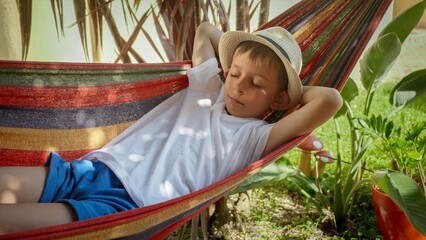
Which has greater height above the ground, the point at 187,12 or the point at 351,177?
the point at 187,12

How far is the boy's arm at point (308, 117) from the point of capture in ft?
6.08

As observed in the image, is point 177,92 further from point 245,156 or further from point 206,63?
point 245,156

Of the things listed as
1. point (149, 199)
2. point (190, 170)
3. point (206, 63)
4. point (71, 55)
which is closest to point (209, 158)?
point (190, 170)

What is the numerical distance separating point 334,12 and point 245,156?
83 cm

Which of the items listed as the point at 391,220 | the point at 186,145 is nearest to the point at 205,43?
the point at 186,145

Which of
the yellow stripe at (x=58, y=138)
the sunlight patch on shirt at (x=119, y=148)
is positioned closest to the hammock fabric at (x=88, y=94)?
the yellow stripe at (x=58, y=138)

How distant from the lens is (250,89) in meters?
1.98

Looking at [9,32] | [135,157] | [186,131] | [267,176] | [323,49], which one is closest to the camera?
[135,157]

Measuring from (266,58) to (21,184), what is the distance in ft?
2.91

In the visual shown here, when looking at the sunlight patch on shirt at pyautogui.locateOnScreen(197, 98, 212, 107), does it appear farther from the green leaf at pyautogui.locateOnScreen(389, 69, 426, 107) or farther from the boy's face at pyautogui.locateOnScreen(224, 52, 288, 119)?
the green leaf at pyautogui.locateOnScreen(389, 69, 426, 107)

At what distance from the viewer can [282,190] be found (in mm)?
3420

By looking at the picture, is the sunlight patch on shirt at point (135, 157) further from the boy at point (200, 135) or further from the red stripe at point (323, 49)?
the red stripe at point (323, 49)

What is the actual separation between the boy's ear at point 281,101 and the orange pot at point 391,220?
88 cm

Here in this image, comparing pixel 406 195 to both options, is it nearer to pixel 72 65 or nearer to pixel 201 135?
pixel 201 135
